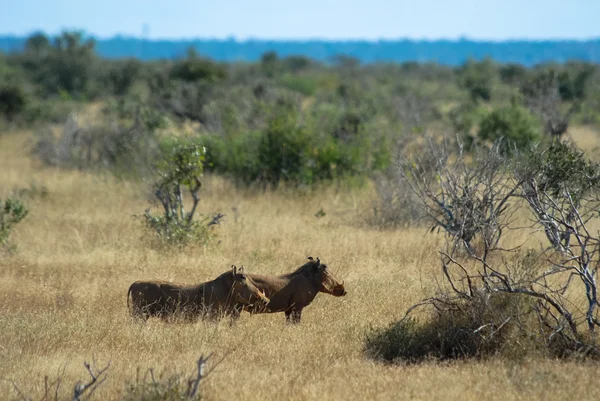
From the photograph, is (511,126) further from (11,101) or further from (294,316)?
(11,101)

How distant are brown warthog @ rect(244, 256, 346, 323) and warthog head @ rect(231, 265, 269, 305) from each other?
0.69ft

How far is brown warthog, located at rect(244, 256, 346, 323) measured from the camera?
29.0 feet

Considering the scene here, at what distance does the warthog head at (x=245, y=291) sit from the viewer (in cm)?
857

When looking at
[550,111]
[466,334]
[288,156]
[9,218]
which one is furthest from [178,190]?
[550,111]

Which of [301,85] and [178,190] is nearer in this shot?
[178,190]

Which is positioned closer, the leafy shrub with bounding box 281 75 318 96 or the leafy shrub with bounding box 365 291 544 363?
the leafy shrub with bounding box 365 291 544 363

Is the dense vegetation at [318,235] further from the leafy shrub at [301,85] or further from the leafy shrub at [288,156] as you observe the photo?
the leafy shrub at [301,85]

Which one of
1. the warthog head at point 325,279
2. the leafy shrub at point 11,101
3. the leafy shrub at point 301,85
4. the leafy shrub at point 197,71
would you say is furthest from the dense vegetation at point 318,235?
the leafy shrub at point 301,85

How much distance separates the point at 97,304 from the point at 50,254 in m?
3.13

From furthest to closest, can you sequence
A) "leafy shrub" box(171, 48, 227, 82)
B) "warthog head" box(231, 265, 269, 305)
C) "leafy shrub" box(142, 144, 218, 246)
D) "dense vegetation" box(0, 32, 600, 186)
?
"leafy shrub" box(171, 48, 227, 82) → "dense vegetation" box(0, 32, 600, 186) → "leafy shrub" box(142, 144, 218, 246) → "warthog head" box(231, 265, 269, 305)

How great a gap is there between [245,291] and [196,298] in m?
0.60

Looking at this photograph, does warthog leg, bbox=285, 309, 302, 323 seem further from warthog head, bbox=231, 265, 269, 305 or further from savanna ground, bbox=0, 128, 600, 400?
warthog head, bbox=231, 265, 269, 305

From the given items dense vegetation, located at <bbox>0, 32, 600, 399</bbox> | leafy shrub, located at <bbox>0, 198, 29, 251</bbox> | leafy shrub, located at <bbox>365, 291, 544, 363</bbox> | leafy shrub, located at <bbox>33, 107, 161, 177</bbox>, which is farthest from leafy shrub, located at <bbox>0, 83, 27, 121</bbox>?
leafy shrub, located at <bbox>365, 291, 544, 363</bbox>

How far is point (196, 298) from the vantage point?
880cm
